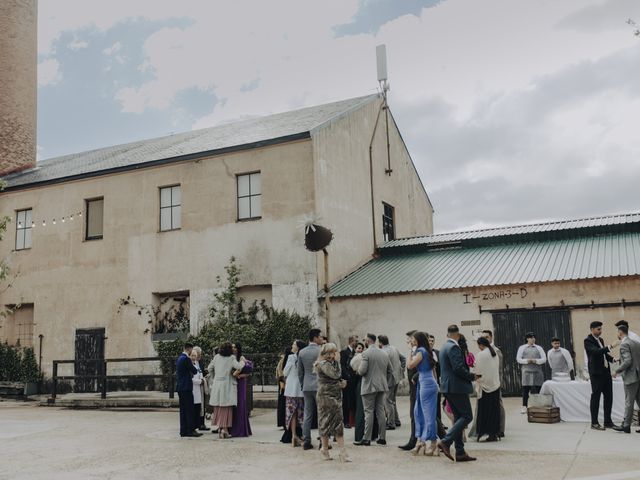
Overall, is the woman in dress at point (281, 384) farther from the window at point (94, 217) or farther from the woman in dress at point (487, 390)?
the window at point (94, 217)

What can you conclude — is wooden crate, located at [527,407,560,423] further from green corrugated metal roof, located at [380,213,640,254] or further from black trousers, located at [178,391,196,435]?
green corrugated metal roof, located at [380,213,640,254]

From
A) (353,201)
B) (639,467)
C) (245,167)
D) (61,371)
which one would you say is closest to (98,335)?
(61,371)

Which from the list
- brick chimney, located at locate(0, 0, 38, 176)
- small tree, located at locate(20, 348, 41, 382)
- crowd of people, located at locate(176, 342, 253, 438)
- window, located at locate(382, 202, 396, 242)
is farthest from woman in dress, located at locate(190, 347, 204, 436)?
brick chimney, located at locate(0, 0, 38, 176)

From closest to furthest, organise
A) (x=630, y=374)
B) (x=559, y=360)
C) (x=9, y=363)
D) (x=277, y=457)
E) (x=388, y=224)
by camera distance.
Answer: (x=277, y=457)
(x=630, y=374)
(x=559, y=360)
(x=9, y=363)
(x=388, y=224)

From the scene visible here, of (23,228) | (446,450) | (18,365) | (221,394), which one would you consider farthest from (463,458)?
(23,228)

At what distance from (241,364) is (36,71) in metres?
24.3

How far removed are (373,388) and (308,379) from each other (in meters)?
1.01

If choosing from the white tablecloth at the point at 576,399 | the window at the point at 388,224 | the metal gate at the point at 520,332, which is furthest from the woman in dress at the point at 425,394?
the window at the point at 388,224

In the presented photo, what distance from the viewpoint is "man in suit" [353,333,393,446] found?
1010 cm

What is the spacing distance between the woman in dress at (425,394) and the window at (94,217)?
16594mm

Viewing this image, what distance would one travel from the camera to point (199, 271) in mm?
20938

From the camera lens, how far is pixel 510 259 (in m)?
19.6

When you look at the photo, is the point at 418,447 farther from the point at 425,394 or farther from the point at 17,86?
the point at 17,86

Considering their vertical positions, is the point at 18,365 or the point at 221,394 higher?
the point at 18,365
